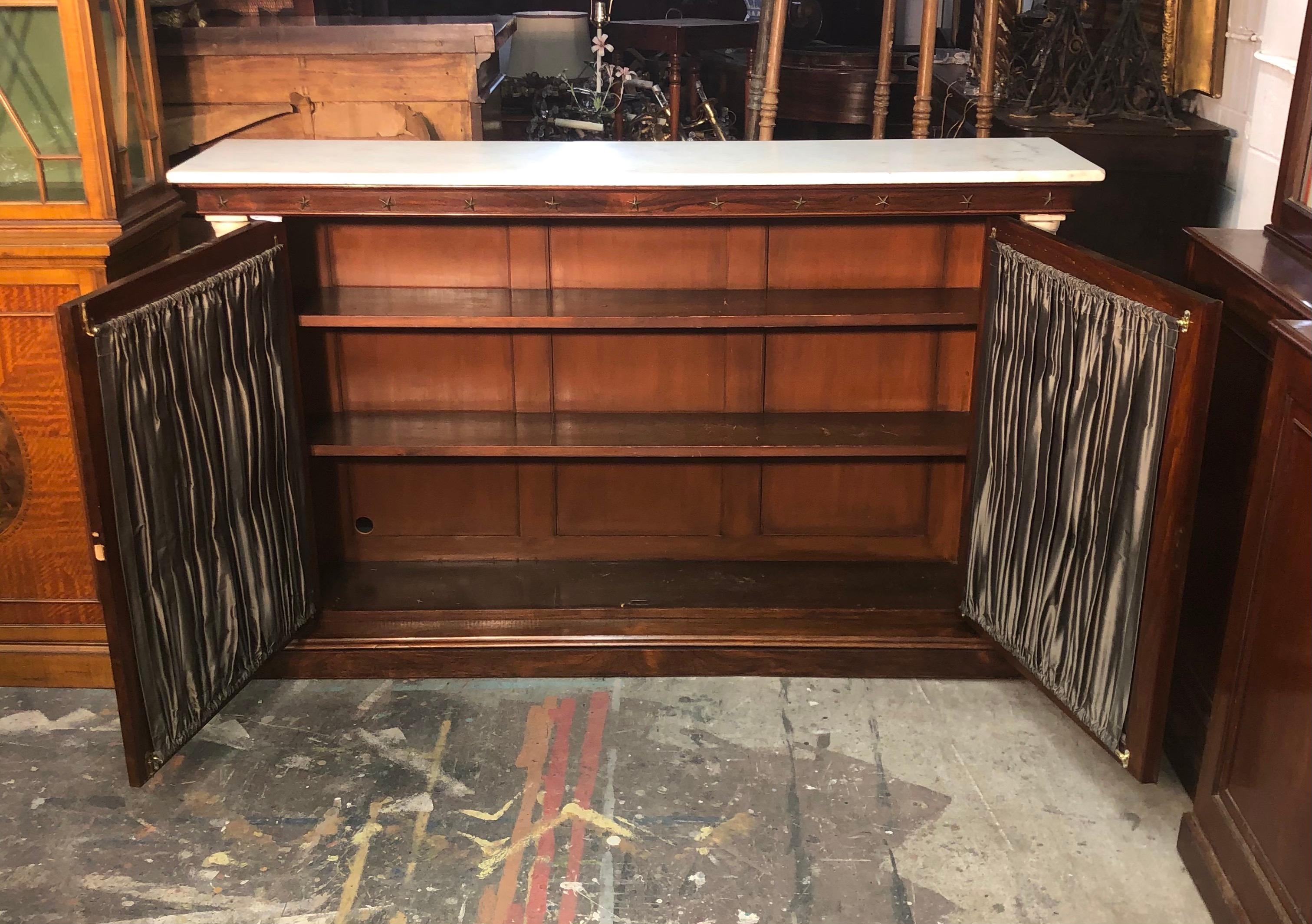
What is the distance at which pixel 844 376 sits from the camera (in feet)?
9.51

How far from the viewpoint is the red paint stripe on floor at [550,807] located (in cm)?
209

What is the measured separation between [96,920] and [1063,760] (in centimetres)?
187

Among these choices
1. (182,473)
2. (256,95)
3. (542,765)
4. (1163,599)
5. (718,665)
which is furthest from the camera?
(256,95)

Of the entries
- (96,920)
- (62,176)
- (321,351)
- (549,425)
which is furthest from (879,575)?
(62,176)

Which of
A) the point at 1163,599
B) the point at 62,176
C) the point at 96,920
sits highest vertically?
the point at 62,176

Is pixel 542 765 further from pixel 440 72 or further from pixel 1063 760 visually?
pixel 440 72

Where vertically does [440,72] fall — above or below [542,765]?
above

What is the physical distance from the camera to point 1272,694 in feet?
6.12

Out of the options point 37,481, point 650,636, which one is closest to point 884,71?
point 650,636

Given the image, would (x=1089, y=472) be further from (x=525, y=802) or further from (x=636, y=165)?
(x=525, y=802)

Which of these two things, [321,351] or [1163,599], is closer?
[1163,599]

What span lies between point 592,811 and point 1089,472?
3.76 ft

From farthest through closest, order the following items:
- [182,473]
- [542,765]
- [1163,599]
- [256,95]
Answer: [256,95], [542,765], [182,473], [1163,599]

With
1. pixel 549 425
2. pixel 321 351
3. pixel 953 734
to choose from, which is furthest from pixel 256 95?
pixel 953 734
